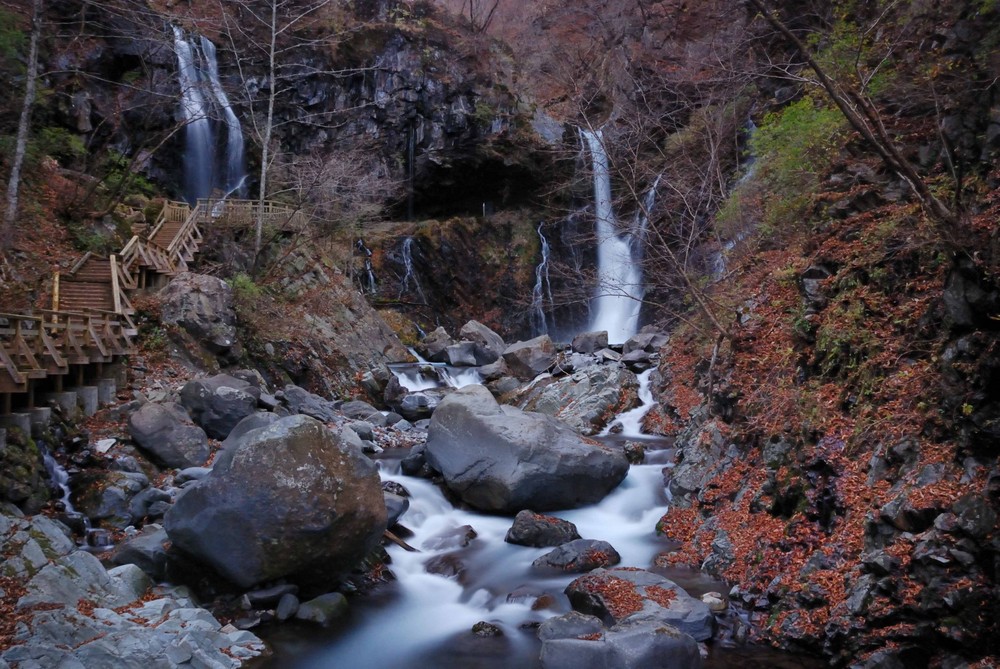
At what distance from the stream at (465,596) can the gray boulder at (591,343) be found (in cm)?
1002

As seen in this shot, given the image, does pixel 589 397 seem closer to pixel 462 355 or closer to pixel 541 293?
pixel 462 355

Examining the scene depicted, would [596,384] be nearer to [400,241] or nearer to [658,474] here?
[658,474]

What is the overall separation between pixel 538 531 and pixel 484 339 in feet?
49.4

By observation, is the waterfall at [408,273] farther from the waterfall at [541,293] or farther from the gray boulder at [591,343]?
the gray boulder at [591,343]

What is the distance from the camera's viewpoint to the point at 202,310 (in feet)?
48.7

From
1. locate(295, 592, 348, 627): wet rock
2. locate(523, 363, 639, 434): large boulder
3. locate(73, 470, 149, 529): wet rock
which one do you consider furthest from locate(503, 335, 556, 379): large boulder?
locate(295, 592, 348, 627): wet rock

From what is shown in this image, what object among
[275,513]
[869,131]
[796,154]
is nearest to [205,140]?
[796,154]

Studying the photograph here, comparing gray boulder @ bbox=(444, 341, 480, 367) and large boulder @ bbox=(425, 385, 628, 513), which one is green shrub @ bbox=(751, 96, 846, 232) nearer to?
large boulder @ bbox=(425, 385, 628, 513)

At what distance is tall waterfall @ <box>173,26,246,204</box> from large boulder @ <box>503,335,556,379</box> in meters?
12.9

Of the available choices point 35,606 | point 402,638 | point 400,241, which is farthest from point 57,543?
point 400,241

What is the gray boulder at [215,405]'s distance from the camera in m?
11.7

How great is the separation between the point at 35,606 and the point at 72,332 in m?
6.00

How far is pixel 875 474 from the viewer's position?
6.72 m

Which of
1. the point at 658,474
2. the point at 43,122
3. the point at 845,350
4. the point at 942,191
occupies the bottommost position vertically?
the point at 658,474
